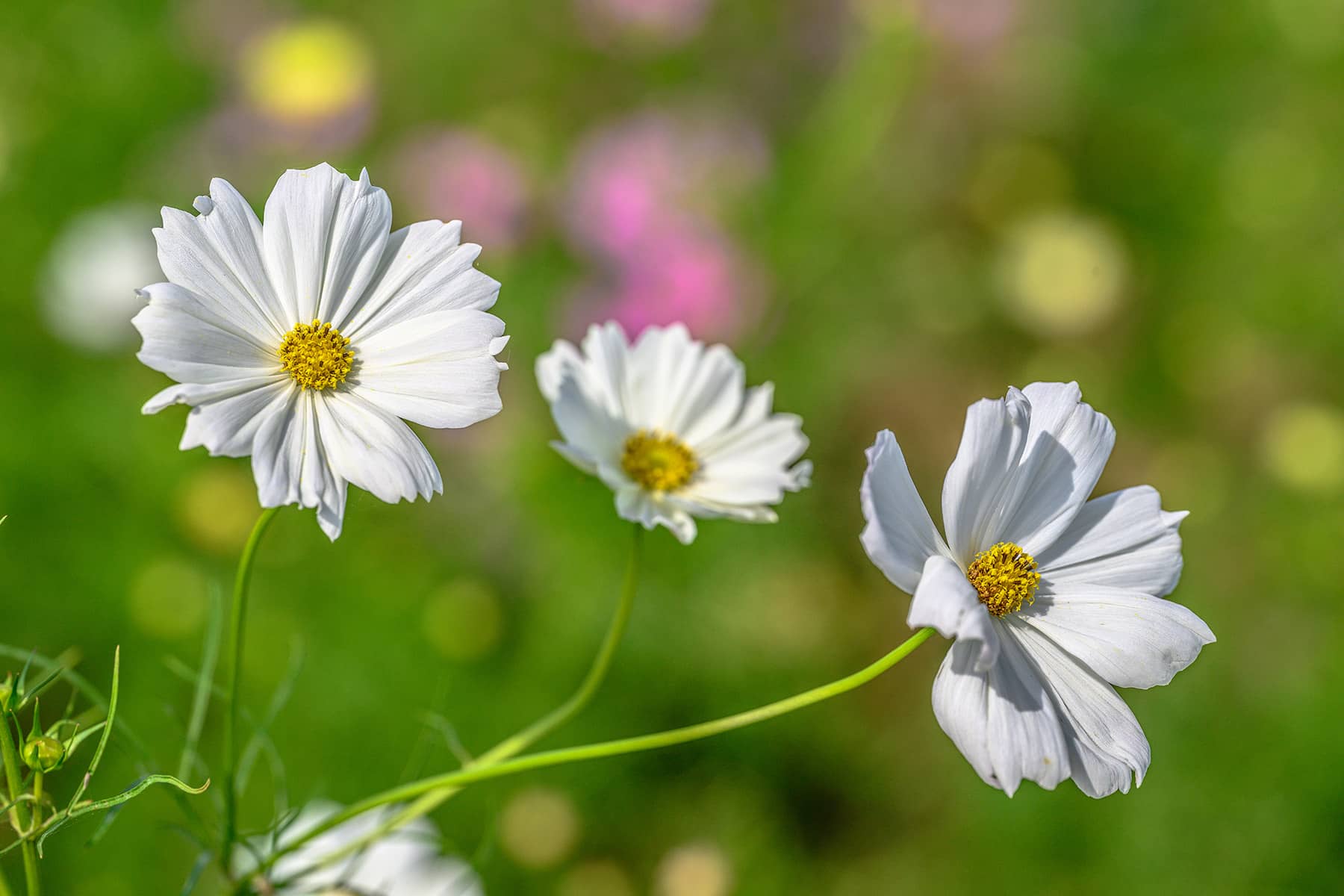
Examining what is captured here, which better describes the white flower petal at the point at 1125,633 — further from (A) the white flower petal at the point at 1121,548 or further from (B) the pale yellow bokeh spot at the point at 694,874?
(B) the pale yellow bokeh spot at the point at 694,874

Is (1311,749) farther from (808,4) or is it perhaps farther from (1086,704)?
(808,4)

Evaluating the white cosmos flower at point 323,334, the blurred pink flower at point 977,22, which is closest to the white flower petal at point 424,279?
the white cosmos flower at point 323,334

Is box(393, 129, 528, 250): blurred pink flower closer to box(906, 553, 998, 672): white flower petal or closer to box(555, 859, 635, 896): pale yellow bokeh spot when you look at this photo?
box(555, 859, 635, 896): pale yellow bokeh spot

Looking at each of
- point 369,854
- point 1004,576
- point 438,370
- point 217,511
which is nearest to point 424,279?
point 438,370

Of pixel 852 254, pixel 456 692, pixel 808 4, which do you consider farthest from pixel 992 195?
pixel 456 692

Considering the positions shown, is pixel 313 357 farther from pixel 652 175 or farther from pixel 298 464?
pixel 652 175

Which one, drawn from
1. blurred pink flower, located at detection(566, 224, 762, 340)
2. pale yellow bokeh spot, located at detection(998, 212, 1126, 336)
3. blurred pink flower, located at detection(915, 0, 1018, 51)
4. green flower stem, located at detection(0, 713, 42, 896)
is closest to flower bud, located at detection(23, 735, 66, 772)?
green flower stem, located at detection(0, 713, 42, 896)
